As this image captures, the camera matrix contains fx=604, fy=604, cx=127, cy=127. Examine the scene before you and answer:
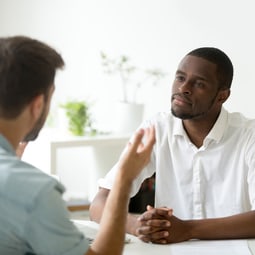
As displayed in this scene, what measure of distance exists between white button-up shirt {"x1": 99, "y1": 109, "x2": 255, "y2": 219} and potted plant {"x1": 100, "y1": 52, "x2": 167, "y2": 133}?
139 centimetres

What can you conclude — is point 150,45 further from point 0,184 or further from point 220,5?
point 0,184

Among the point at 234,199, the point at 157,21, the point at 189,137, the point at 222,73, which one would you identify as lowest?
the point at 234,199

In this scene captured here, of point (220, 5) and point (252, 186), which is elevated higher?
point (220, 5)

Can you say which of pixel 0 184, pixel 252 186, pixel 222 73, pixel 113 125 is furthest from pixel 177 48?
pixel 0 184

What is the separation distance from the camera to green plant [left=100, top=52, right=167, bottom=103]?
368cm

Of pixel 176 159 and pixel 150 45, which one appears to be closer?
pixel 176 159

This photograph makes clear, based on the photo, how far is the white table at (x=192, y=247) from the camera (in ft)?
5.24

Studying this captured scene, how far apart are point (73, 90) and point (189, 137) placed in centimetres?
182

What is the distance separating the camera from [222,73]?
208 centimetres

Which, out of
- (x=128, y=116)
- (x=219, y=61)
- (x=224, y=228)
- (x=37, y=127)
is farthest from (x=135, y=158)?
(x=128, y=116)

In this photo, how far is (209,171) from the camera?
6.69 ft

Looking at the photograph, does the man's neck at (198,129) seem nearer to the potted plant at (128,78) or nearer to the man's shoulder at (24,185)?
the man's shoulder at (24,185)

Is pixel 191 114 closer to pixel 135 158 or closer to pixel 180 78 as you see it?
pixel 180 78

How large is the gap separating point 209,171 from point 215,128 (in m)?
0.15
